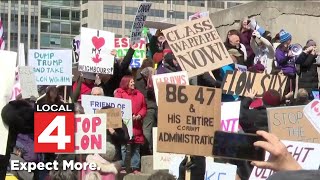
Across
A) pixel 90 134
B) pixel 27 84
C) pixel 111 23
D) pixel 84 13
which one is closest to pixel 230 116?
pixel 90 134

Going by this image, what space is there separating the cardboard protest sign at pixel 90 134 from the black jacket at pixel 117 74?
335cm

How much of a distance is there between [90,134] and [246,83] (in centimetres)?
205

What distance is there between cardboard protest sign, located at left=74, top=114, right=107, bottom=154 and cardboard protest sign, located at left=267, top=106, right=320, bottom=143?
6.00ft

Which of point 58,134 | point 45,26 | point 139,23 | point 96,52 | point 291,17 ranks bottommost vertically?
point 45,26

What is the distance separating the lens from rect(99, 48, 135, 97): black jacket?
1119 centimetres

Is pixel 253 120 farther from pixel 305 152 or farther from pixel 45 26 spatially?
pixel 45 26

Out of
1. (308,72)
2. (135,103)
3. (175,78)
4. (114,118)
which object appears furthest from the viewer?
(308,72)

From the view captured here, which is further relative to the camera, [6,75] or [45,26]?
[45,26]

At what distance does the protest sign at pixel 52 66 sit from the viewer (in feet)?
35.6

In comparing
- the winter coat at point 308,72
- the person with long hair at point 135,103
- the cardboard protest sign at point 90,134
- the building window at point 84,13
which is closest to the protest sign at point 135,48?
the winter coat at point 308,72

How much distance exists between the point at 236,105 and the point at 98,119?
1.38 m

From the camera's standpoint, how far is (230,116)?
7.18 metres

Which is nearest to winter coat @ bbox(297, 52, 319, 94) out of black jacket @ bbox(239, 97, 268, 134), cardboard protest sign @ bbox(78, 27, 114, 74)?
cardboard protest sign @ bbox(78, 27, 114, 74)

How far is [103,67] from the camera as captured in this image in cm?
1123
